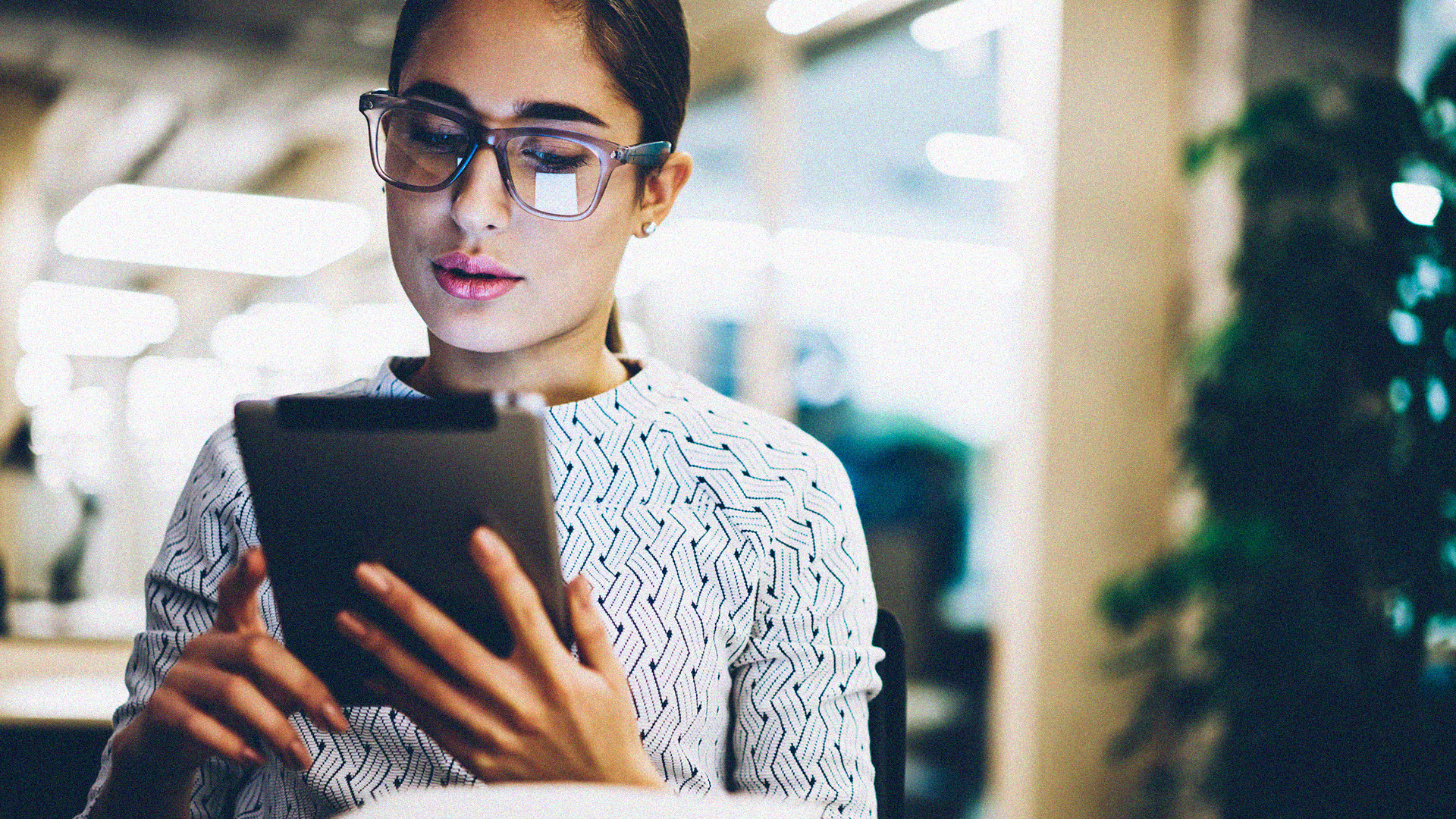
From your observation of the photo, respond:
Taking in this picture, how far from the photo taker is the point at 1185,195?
318cm

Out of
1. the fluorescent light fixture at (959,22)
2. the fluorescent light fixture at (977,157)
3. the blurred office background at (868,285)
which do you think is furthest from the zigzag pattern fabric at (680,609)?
the fluorescent light fixture at (959,22)

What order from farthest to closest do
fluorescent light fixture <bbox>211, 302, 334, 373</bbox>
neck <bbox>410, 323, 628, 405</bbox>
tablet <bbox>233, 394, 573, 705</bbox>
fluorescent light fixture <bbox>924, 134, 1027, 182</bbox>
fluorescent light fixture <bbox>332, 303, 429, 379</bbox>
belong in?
1. fluorescent light fixture <bbox>332, 303, 429, 379</bbox>
2. fluorescent light fixture <bbox>211, 302, 334, 373</bbox>
3. fluorescent light fixture <bbox>924, 134, 1027, 182</bbox>
4. neck <bbox>410, 323, 628, 405</bbox>
5. tablet <bbox>233, 394, 573, 705</bbox>

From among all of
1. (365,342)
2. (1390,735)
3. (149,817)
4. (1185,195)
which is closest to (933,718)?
(1390,735)

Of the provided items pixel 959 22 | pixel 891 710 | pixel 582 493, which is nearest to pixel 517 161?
pixel 582 493

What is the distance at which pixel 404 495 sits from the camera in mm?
684

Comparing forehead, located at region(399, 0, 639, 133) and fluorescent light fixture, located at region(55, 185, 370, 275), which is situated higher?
fluorescent light fixture, located at region(55, 185, 370, 275)

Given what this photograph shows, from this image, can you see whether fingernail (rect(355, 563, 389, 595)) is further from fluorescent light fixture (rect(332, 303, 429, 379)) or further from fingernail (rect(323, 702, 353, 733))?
fluorescent light fixture (rect(332, 303, 429, 379))

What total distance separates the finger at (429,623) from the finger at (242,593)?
9 centimetres

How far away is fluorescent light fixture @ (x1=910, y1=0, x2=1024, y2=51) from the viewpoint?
3383mm

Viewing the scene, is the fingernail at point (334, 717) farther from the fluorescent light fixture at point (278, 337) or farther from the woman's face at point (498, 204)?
the fluorescent light fixture at point (278, 337)

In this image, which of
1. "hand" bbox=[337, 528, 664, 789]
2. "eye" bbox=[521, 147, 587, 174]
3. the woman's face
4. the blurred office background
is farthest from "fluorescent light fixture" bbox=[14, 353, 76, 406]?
"hand" bbox=[337, 528, 664, 789]

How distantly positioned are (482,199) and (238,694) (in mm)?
395

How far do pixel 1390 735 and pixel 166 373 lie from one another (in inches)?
141

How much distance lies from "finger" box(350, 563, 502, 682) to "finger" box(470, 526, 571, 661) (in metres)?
0.03
